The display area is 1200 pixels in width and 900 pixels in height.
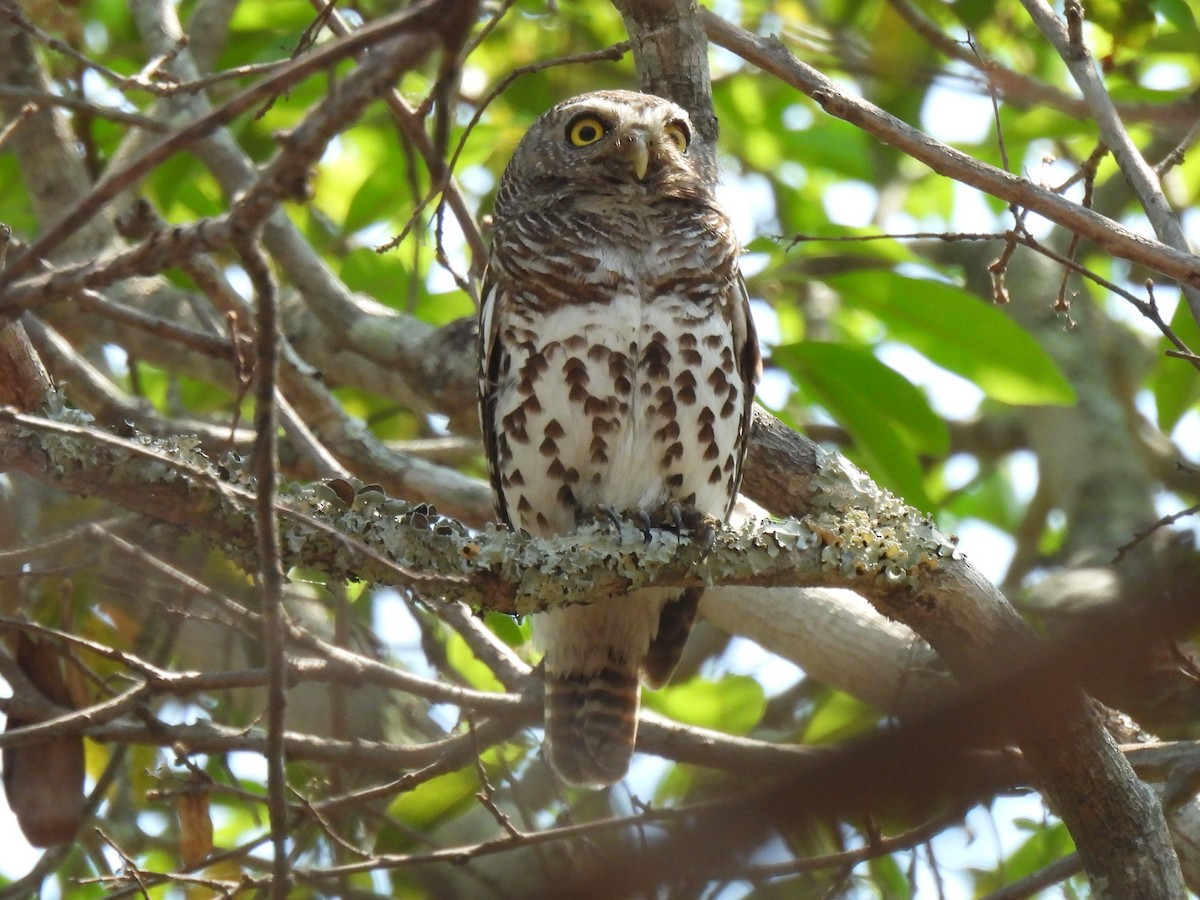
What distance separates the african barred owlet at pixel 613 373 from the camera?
11.3 feet

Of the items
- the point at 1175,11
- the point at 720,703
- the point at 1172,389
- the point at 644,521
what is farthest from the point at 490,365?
the point at 1175,11

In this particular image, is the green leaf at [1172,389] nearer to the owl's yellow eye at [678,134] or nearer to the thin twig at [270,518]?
the owl's yellow eye at [678,134]

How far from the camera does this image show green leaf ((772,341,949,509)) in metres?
4.07

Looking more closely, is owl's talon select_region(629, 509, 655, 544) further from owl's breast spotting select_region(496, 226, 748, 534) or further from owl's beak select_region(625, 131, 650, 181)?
owl's beak select_region(625, 131, 650, 181)

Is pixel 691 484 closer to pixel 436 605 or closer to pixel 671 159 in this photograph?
pixel 436 605

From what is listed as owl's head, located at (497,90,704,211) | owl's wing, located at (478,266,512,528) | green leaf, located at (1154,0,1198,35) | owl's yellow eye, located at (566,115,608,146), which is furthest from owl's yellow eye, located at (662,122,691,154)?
green leaf, located at (1154,0,1198,35)

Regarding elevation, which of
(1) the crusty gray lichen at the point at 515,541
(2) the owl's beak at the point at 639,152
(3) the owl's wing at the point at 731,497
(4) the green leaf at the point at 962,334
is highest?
(2) the owl's beak at the point at 639,152

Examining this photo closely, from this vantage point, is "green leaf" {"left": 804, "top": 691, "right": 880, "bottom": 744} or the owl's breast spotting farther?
"green leaf" {"left": 804, "top": 691, "right": 880, "bottom": 744}

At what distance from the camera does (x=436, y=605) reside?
129 inches

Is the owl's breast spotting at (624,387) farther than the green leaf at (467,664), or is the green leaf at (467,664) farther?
the green leaf at (467,664)

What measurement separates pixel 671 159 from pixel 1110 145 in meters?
1.48

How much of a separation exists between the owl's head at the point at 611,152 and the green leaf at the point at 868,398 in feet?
2.05

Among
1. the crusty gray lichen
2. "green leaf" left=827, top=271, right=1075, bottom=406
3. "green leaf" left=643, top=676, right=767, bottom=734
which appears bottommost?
the crusty gray lichen

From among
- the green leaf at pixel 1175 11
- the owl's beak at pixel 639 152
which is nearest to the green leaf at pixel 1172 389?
the green leaf at pixel 1175 11
